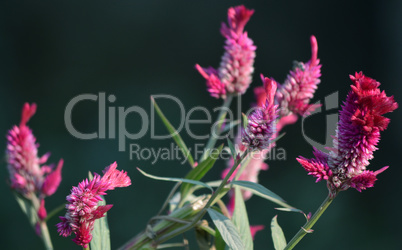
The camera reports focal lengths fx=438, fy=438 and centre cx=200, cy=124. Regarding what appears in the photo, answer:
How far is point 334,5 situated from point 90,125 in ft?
4.66

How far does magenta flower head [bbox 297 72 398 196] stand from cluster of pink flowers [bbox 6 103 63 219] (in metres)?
0.39

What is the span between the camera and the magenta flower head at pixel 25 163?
66 cm

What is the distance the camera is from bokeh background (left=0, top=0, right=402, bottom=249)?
6.84 ft

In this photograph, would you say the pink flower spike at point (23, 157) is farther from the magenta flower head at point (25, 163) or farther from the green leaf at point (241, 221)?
the green leaf at point (241, 221)

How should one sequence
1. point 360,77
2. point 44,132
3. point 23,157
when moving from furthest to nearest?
point 44,132 → point 23,157 → point 360,77

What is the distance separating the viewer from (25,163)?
0.66 metres

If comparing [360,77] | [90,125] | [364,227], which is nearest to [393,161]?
[364,227]

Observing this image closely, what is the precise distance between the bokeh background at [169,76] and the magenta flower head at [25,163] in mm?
1374

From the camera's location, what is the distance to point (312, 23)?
2.29 meters

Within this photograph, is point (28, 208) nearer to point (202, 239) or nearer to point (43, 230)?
point (43, 230)

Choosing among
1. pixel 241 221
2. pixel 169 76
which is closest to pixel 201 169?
pixel 241 221

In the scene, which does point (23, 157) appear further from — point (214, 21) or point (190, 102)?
point (214, 21)

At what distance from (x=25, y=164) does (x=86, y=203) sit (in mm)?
245

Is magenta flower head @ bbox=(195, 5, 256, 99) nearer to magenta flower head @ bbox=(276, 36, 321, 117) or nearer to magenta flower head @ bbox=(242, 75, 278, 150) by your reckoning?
magenta flower head @ bbox=(276, 36, 321, 117)
